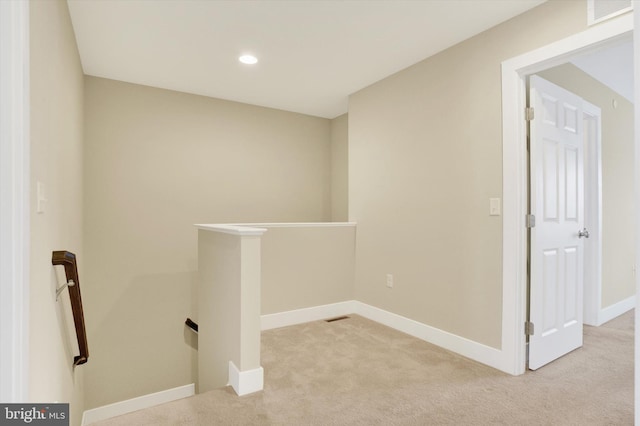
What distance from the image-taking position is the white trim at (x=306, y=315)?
326 cm

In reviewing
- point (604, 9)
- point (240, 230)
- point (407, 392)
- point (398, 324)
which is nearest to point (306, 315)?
point (398, 324)

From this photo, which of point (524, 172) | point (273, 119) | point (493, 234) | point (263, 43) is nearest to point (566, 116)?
point (524, 172)

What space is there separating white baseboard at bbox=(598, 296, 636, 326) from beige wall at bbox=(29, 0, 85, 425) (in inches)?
177

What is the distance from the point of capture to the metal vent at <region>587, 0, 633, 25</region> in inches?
70.3

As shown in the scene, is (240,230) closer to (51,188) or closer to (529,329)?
(51,188)

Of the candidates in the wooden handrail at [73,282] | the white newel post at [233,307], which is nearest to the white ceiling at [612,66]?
the white newel post at [233,307]

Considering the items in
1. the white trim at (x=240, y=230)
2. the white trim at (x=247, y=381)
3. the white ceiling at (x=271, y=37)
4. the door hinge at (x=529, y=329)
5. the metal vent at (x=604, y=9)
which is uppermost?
the white ceiling at (x=271, y=37)

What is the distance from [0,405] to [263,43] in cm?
260

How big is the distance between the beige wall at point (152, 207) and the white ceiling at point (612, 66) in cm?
337

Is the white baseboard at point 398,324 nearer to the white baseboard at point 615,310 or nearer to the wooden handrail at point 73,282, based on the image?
the wooden handrail at point 73,282

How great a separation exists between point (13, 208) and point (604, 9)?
286cm

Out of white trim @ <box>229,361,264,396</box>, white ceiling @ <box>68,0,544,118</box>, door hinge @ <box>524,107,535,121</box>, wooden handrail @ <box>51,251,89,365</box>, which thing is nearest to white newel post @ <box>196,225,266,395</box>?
white trim @ <box>229,361,264,396</box>

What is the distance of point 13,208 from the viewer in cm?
102

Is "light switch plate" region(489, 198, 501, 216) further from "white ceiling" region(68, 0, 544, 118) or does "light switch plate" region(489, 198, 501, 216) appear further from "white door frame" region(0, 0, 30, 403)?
"white door frame" region(0, 0, 30, 403)
